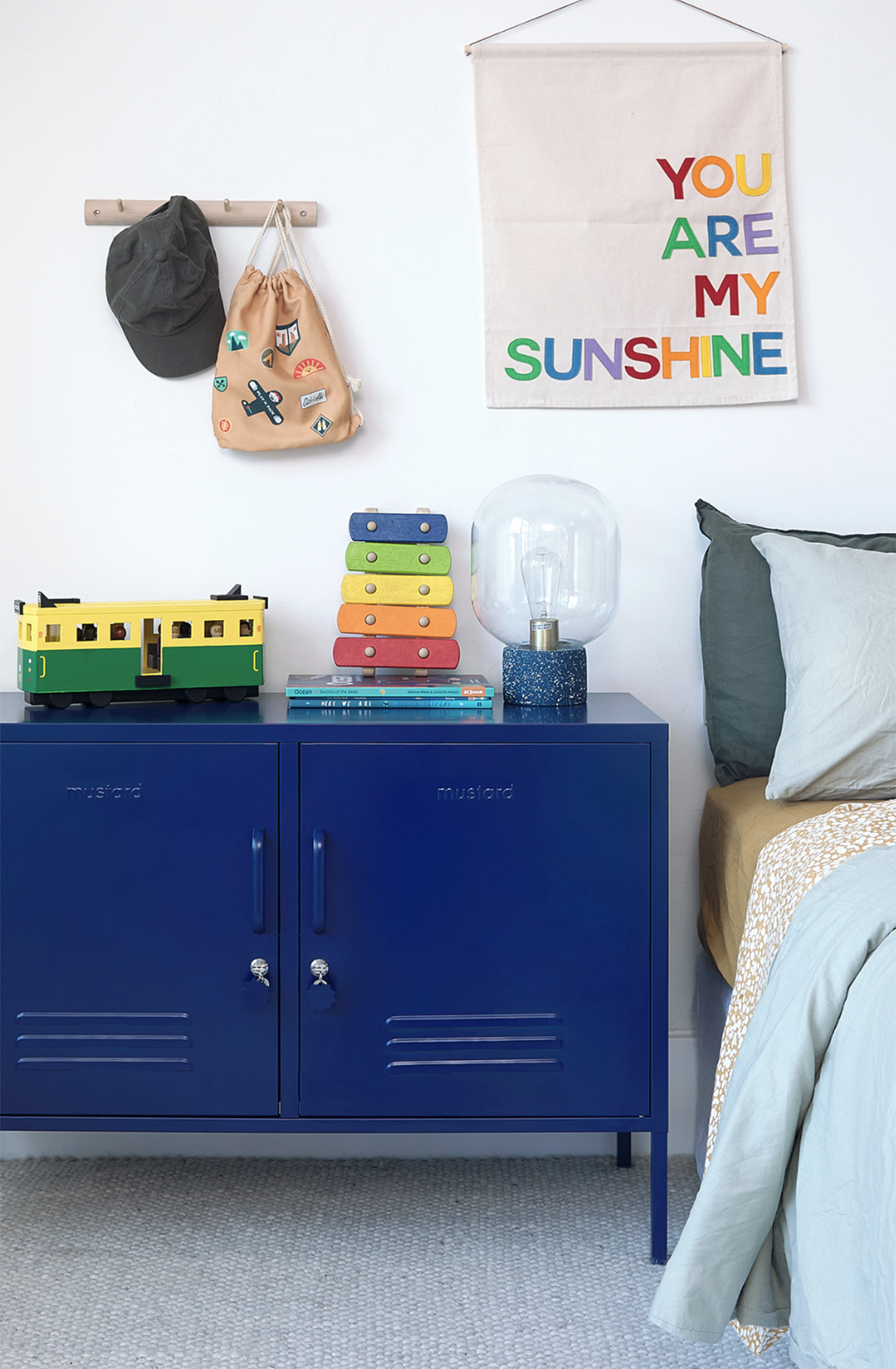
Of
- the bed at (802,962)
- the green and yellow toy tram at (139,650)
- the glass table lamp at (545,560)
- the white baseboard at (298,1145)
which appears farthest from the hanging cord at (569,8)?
the white baseboard at (298,1145)

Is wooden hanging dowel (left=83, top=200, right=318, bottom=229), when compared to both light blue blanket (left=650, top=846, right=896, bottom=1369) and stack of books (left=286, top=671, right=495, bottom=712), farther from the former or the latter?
light blue blanket (left=650, top=846, right=896, bottom=1369)

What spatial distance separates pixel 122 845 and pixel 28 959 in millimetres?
214

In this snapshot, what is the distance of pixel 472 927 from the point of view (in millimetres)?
1498

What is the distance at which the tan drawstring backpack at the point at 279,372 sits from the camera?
5.90 feet

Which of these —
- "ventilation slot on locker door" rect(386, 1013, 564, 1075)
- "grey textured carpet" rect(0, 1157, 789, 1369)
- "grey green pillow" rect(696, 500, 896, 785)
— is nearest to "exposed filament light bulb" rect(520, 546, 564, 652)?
"grey green pillow" rect(696, 500, 896, 785)

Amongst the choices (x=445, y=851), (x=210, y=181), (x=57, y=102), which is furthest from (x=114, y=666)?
(x=57, y=102)

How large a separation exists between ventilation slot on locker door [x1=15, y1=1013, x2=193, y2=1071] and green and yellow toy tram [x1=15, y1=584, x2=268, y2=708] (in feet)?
1.60

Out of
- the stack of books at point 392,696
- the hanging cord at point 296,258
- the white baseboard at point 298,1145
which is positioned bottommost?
the white baseboard at point 298,1145

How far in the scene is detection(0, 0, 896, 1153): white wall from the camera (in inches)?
71.4

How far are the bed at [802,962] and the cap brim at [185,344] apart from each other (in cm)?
96

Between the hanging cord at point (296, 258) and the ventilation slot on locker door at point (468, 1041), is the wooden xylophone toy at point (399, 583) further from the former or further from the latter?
the ventilation slot on locker door at point (468, 1041)

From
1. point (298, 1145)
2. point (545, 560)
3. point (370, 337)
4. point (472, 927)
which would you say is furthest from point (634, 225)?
point (298, 1145)

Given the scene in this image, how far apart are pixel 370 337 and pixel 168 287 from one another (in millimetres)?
353

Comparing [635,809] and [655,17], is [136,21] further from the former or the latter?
[635,809]
